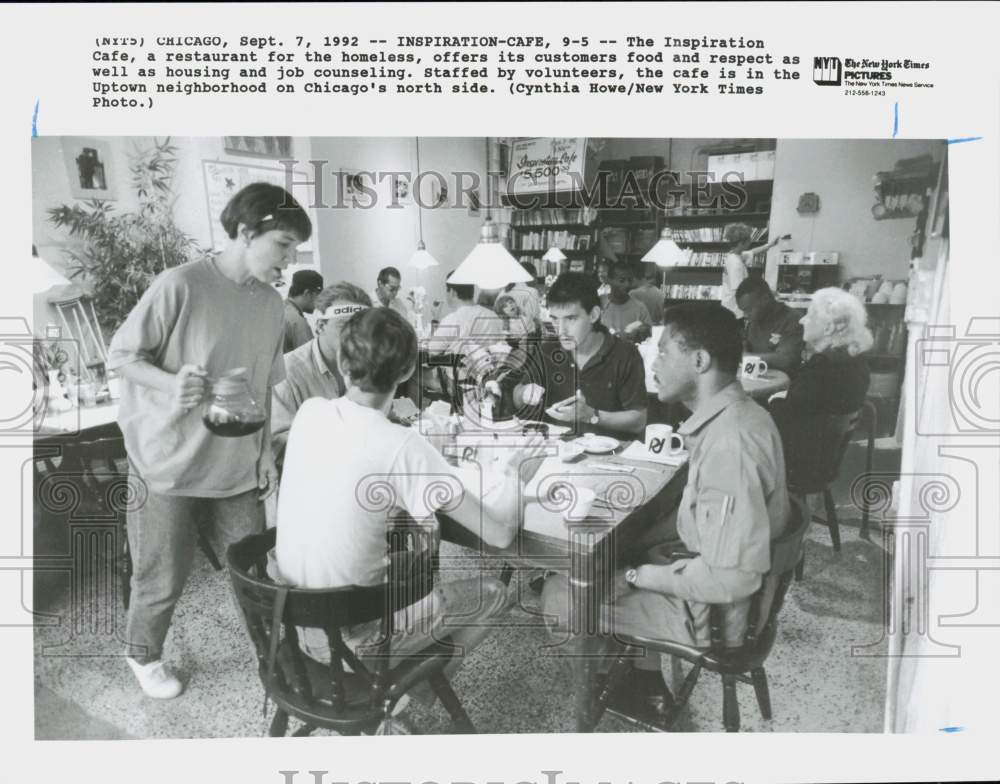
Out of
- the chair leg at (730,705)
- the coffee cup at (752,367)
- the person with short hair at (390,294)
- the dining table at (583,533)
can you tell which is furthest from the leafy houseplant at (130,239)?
the chair leg at (730,705)

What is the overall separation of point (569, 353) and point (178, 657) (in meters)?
1.29

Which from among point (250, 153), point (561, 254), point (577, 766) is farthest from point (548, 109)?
point (577, 766)

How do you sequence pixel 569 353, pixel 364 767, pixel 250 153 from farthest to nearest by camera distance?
pixel 569 353 < pixel 364 767 < pixel 250 153

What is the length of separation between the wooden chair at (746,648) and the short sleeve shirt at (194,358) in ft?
3.41

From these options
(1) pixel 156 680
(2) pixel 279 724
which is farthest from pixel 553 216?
(1) pixel 156 680

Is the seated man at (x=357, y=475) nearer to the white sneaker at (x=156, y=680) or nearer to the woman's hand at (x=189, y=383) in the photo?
the woman's hand at (x=189, y=383)

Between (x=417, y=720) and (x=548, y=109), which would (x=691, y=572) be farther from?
(x=548, y=109)

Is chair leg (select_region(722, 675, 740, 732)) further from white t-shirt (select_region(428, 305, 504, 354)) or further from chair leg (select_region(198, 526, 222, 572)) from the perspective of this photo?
chair leg (select_region(198, 526, 222, 572))

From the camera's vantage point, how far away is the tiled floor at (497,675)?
4.58 ft

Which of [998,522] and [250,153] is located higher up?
[250,153]

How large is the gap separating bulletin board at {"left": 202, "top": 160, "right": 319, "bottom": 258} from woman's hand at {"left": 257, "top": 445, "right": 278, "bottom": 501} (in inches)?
19.2

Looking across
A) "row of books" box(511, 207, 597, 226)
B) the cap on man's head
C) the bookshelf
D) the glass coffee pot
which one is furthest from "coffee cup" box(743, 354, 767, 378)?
the glass coffee pot

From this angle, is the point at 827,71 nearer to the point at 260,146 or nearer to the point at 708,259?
the point at 708,259

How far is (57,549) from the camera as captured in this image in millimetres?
1369
